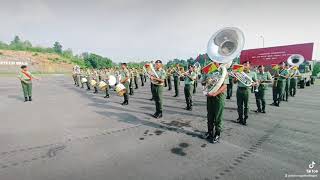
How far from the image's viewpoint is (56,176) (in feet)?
12.5

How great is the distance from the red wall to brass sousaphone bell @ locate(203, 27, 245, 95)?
19.9 metres

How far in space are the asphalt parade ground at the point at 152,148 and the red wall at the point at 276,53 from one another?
16.2 metres

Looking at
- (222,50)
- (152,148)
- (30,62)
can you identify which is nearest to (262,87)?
(222,50)

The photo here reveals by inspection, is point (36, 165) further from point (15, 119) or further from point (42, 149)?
point (15, 119)

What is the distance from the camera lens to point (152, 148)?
202 inches

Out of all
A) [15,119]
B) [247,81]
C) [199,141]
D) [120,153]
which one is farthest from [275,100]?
[15,119]

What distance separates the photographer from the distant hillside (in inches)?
2147

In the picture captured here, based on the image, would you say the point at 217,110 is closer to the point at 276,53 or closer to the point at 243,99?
the point at 243,99

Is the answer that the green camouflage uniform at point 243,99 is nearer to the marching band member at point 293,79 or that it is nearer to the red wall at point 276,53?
the marching band member at point 293,79

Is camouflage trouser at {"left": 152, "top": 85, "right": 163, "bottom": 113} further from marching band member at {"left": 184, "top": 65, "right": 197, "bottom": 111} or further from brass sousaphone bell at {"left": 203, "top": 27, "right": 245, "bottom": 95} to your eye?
brass sousaphone bell at {"left": 203, "top": 27, "right": 245, "bottom": 95}

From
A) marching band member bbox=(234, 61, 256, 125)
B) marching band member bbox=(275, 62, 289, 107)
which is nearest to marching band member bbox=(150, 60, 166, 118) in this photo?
marching band member bbox=(234, 61, 256, 125)

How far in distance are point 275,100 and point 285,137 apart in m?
5.26

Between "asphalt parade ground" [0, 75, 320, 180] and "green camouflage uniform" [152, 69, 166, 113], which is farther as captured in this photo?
"green camouflage uniform" [152, 69, 166, 113]
